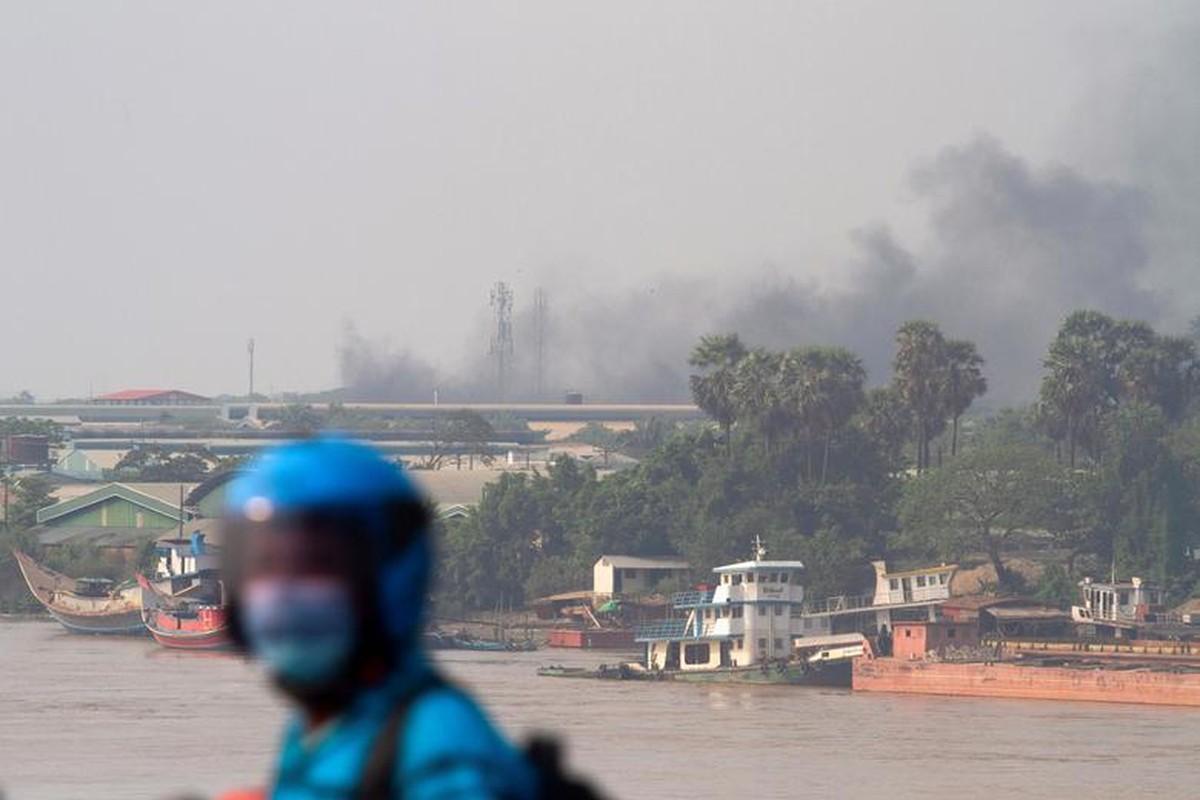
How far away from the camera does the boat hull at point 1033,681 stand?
235 feet

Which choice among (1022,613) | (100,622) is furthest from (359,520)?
(100,622)

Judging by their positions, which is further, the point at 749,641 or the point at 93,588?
the point at 93,588

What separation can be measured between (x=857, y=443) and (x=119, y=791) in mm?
66146

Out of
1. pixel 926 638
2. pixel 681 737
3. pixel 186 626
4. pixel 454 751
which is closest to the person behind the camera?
pixel 454 751

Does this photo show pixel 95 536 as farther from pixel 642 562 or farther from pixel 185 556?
pixel 642 562

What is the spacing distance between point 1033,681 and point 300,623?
2844 inches

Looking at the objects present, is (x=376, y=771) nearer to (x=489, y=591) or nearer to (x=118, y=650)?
(x=118, y=650)

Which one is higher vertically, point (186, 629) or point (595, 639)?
point (186, 629)

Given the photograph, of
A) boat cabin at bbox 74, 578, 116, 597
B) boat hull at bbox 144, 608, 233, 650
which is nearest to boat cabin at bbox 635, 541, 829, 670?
boat hull at bbox 144, 608, 233, 650

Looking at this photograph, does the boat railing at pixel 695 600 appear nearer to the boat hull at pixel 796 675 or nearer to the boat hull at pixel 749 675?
the boat hull at pixel 749 675

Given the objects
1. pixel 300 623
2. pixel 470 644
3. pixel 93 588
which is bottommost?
pixel 470 644

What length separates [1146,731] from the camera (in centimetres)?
6034

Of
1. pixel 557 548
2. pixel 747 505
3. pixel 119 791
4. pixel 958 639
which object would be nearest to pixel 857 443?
pixel 747 505

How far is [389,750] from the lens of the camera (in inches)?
96.3
